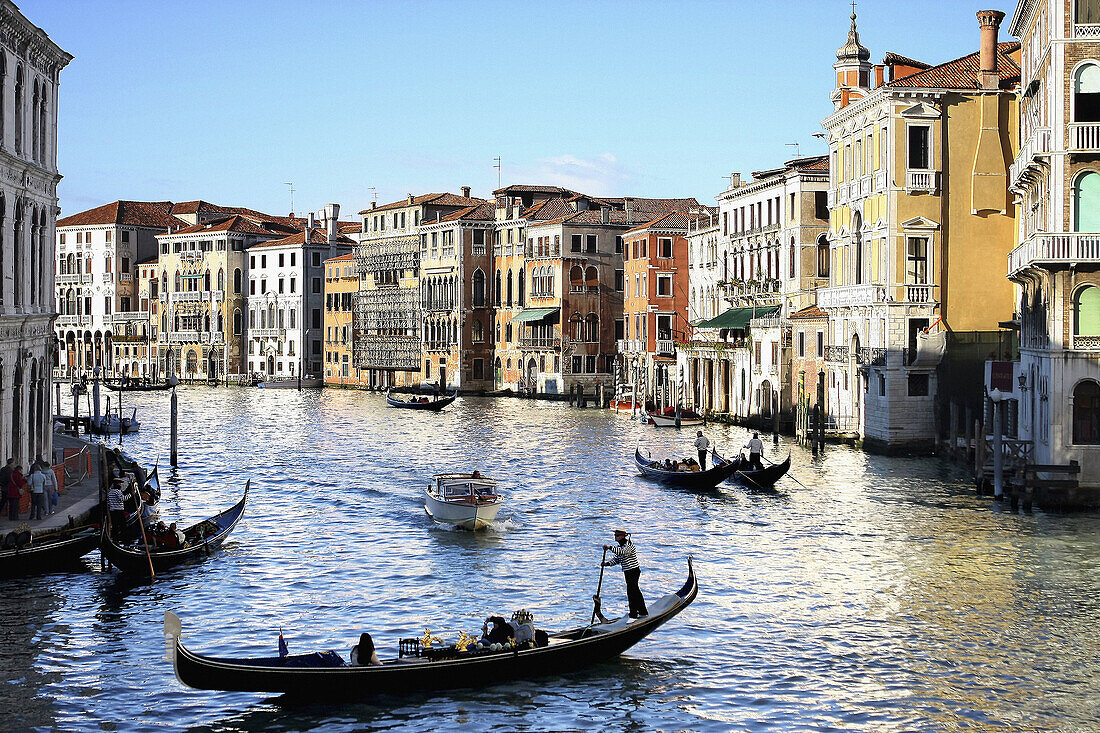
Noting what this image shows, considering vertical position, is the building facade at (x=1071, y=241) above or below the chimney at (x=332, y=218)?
below

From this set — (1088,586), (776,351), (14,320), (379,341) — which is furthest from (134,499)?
(379,341)

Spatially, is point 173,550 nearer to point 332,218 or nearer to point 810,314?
point 810,314

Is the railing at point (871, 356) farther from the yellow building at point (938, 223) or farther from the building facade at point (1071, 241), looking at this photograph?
the building facade at point (1071, 241)

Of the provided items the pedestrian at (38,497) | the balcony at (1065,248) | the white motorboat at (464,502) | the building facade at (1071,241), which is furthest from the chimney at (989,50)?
the pedestrian at (38,497)

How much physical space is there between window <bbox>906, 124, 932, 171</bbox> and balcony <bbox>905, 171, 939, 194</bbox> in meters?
0.20

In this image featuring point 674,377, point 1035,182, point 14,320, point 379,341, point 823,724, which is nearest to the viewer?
point 823,724

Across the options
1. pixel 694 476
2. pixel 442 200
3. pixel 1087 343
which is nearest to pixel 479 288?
pixel 442 200

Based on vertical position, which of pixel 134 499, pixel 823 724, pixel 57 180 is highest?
pixel 57 180

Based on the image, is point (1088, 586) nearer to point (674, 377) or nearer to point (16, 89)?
point (16, 89)

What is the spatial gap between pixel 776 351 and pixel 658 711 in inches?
1365

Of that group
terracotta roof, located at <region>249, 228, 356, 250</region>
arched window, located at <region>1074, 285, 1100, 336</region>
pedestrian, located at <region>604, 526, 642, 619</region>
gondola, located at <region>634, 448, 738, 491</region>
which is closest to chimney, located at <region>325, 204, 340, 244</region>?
terracotta roof, located at <region>249, 228, 356, 250</region>

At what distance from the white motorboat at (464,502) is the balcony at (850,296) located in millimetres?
16157

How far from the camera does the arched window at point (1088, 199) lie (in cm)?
2512

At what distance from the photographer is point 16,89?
74.1ft
